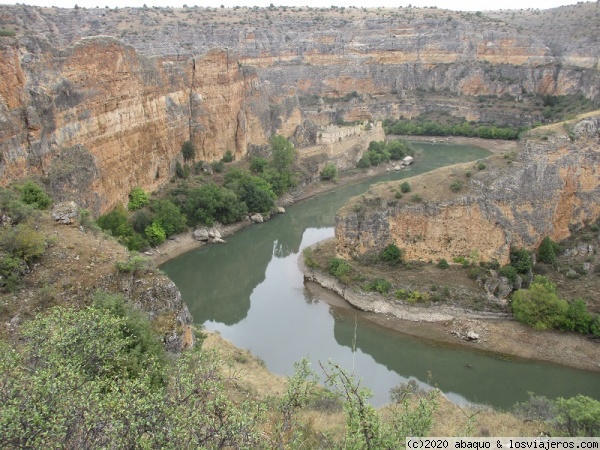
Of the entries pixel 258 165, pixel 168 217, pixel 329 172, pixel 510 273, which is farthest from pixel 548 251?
pixel 329 172

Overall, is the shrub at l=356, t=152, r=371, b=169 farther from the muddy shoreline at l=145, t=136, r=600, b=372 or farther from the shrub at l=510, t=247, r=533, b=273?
the shrub at l=510, t=247, r=533, b=273

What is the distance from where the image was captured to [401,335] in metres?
22.7

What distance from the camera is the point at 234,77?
4222 cm

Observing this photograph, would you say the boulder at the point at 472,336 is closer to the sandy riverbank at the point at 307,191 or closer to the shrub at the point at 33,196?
the sandy riverbank at the point at 307,191

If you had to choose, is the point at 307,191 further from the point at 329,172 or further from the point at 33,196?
the point at 33,196

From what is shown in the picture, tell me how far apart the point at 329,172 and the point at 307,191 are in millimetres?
3417

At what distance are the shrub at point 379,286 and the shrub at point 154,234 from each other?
42.6 ft

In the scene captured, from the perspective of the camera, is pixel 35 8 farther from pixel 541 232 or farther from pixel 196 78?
pixel 541 232

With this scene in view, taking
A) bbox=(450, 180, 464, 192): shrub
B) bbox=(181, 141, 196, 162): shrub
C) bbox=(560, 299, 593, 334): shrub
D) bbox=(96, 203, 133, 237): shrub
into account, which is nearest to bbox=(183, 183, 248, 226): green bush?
bbox=(181, 141, 196, 162): shrub

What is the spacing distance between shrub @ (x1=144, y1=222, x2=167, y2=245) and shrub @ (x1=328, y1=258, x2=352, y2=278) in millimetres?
10671

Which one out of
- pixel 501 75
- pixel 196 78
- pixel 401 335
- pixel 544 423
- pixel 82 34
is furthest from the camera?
pixel 501 75

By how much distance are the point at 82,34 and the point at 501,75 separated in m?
53.3

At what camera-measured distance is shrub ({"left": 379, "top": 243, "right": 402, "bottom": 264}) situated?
25.5 metres

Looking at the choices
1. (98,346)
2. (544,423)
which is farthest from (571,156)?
(98,346)
